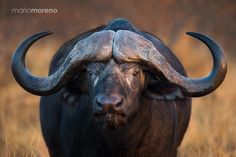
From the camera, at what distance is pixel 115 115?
695cm

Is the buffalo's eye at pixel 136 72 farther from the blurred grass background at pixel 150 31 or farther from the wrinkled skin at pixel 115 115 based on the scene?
the blurred grass background at pixel 150 31

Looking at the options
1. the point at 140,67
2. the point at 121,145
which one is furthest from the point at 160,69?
the point at 121,145

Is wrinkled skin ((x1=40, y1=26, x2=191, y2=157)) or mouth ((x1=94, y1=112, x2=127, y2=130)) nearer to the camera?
mouth ((x1=94, y1=112, x2=127, y2=130))

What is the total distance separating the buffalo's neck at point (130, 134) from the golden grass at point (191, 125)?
326cm

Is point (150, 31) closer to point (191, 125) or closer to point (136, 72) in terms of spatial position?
point (191, 125)

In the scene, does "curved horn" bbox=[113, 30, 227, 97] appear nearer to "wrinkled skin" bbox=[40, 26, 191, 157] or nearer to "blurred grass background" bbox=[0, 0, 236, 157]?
"wrinkled skin" bbox=[40, 26, 191, 157]

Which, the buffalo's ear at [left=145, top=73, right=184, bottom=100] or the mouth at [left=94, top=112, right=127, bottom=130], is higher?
the buffalo's ear at [left=145, top=73, right=184, bottom=100]

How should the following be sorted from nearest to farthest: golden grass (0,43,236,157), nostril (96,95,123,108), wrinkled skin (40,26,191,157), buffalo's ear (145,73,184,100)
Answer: nostril (96,95,123,108) < wrinkled skin (40,26,191,157) < buffalo's ear (145,73,184,100) < golden grass (0,43,236,157)

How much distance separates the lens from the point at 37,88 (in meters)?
7.62

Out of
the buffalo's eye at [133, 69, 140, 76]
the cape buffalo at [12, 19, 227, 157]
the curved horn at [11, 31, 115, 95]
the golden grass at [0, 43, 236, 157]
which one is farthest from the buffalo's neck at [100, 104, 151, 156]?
the golden grass at [0, 43, 236, 157]

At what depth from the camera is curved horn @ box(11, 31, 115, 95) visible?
730 centimetres

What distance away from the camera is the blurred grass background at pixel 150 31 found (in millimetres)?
11445

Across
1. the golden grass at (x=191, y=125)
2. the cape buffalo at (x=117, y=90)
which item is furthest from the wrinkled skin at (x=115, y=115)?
the golden grass at (x=191, y=125)

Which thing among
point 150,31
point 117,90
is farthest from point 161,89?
point 150,31
